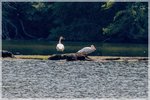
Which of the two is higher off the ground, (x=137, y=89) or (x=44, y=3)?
(x=44, y=3)

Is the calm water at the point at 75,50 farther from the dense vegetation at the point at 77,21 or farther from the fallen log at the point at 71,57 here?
the dense vegetation at the point at 77,21

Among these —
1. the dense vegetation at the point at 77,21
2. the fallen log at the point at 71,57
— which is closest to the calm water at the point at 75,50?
the fallen log at the point at 71,57

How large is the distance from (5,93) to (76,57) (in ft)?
42.6

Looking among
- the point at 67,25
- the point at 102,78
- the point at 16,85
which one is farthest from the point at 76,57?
the point at 67,25

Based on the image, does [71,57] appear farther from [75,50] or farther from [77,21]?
[77,21]

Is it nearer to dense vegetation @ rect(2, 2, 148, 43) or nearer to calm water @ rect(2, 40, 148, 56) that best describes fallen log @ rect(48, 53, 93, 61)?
calm water @ rect(2, 40, 148, 56)

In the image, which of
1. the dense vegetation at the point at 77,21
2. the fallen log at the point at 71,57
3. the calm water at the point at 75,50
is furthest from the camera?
the dense vegetation at the point at 77,21

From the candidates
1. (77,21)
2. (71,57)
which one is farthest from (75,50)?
(77,21)

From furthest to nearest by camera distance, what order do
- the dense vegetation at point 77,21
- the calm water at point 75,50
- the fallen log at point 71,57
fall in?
the dense vegetation at point 77,21 < the calm water at point 75,50 < the fallen log at point 71,57

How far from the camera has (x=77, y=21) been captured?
6862 centimetres

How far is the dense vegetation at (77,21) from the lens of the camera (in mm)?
61753

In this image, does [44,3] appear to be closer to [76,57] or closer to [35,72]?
[76,57]

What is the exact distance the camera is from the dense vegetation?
203ft

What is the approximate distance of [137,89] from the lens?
83.5 feet
